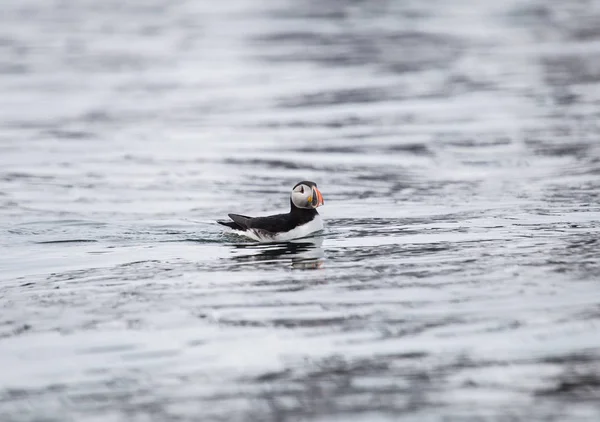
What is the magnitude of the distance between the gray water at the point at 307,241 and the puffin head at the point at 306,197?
40 centimetres

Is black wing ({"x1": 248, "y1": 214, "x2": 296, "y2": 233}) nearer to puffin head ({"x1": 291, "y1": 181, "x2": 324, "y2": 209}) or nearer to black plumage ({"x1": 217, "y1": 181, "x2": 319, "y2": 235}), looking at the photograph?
black plumage ({"x1": 217, "y1": 181, "x2": 319, "y2": 235})

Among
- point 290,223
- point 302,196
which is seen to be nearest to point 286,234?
point 290,223

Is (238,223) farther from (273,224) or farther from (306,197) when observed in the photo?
(306,197)

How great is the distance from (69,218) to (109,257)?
2446 mm

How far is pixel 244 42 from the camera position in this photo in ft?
123

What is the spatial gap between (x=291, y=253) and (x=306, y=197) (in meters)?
0.85

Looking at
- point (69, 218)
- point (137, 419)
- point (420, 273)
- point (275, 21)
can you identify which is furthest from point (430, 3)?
point (137, 419)

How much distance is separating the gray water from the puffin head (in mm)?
403

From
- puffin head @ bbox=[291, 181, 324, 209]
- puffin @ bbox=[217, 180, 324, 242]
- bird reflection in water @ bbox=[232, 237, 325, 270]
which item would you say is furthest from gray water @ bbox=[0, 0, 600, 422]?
puffin head @ bbox=[291, 181, 324, 209]

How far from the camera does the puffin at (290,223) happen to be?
43.9 ft

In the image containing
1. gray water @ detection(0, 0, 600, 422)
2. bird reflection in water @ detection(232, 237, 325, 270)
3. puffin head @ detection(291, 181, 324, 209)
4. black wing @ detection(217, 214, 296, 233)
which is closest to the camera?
gray water @ detection(0, 0, 600, 422)

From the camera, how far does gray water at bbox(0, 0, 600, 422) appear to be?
8.12m

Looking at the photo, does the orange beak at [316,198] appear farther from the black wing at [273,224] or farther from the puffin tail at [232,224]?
the puffin tail at [232,224]

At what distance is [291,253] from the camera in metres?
12.9
